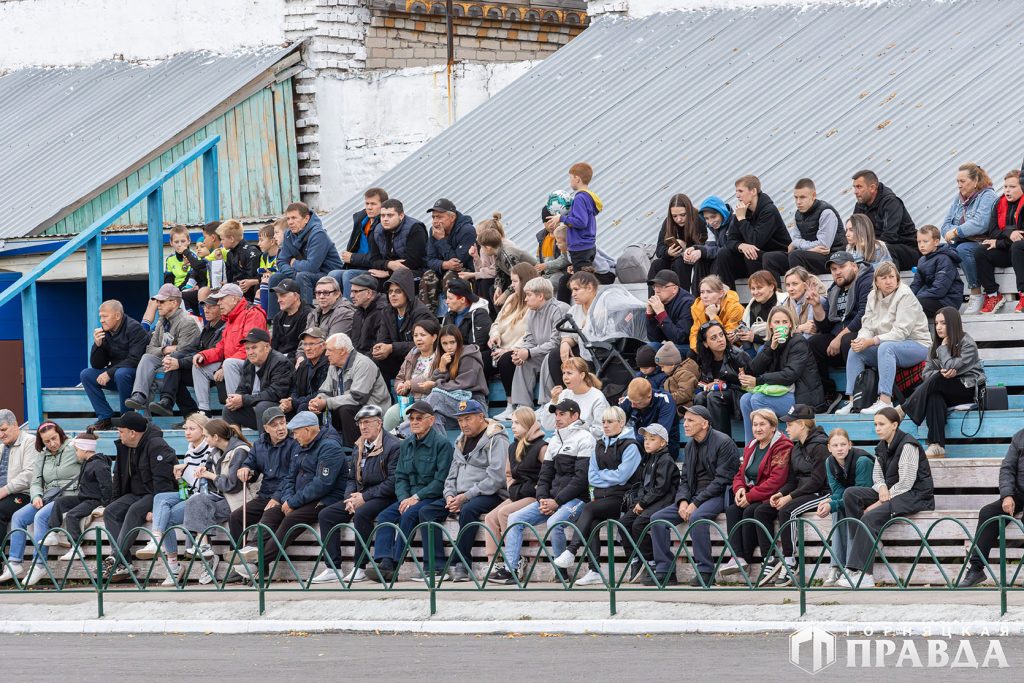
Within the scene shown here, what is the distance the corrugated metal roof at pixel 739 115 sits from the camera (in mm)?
16781

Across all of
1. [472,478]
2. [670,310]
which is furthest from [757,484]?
[472,478]

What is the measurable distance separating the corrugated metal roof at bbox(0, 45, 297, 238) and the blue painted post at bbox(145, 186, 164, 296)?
213 centimetres

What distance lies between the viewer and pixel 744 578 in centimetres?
1160

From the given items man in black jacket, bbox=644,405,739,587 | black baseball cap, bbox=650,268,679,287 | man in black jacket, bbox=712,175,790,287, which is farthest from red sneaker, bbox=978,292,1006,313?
man in black jacket, bbox=644,405,739,587

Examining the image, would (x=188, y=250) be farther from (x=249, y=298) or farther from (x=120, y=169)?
(x=120, y=169)

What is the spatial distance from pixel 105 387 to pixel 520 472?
17.5 feet

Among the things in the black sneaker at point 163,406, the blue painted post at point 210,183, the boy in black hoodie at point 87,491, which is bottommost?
the boy in black hoodie at point 87,491

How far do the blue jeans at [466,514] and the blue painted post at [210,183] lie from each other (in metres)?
7.87

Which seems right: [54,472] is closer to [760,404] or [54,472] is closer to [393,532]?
[393,532]

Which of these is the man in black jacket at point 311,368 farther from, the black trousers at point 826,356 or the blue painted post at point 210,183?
the blue painted post at point 210,183

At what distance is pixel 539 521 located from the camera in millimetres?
12875

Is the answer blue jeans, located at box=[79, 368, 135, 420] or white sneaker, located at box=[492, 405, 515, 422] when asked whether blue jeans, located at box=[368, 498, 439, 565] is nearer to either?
white sneaker, located at box=[492, 405, 515, 422]

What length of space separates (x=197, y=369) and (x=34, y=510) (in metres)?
2.07

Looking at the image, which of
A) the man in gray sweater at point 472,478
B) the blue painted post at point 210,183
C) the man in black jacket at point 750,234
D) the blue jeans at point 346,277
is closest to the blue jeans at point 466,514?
the man in gray sweater at point 472,478
